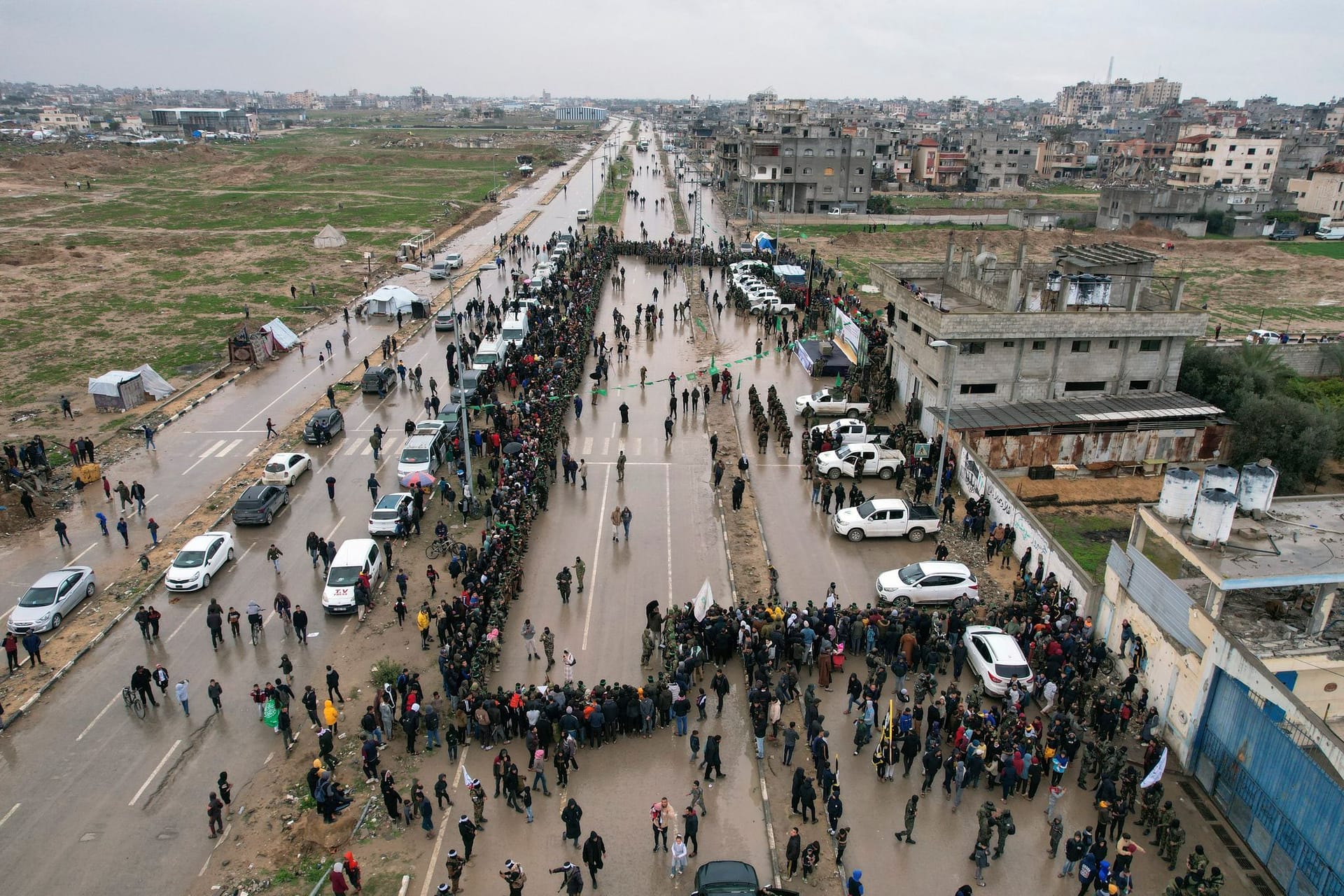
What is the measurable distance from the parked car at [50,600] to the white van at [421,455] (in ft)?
30.2

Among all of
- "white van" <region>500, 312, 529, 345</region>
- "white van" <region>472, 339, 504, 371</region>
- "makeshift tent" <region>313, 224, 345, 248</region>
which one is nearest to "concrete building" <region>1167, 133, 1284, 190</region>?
A: "white van" <region>500, 312, 529, 345</region>

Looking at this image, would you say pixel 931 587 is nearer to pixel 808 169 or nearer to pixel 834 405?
pixel 834 405

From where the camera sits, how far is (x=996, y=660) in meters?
18.2

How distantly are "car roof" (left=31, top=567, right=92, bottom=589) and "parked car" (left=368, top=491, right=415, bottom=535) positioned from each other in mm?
7108

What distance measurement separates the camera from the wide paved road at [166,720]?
1439 cm

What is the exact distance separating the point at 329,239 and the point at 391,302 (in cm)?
2427

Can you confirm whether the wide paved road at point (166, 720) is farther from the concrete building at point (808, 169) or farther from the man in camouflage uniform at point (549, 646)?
the concrete building at point (808, 169)

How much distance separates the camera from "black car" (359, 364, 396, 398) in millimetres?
36219

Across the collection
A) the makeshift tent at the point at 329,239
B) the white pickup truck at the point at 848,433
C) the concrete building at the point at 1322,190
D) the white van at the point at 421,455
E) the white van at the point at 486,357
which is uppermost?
the concrete building at the point at 1322,190

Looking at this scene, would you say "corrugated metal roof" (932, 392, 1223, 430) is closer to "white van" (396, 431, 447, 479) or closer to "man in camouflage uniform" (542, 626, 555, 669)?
"man in camouflage uniform" (542, 626, 555, 669)

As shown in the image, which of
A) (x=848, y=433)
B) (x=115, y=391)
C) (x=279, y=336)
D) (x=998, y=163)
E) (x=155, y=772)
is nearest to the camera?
(x=155, y=772)

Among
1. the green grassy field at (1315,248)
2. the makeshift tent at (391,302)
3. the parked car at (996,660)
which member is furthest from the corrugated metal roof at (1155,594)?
the green grassy field at (1315,248)

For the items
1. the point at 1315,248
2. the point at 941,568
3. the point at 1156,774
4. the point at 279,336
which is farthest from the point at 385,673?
the point at 1315,248

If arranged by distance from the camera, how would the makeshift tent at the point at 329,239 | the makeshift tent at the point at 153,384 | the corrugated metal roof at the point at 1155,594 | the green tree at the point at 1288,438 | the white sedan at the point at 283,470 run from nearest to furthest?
the corrugated metal roof at the point at 1155,594, the white sedan at the point at 283,470, the green tree at the point at 1288,438, the makeshift tent at the point at 153,384, the makeshift tent at the point at 329,239
